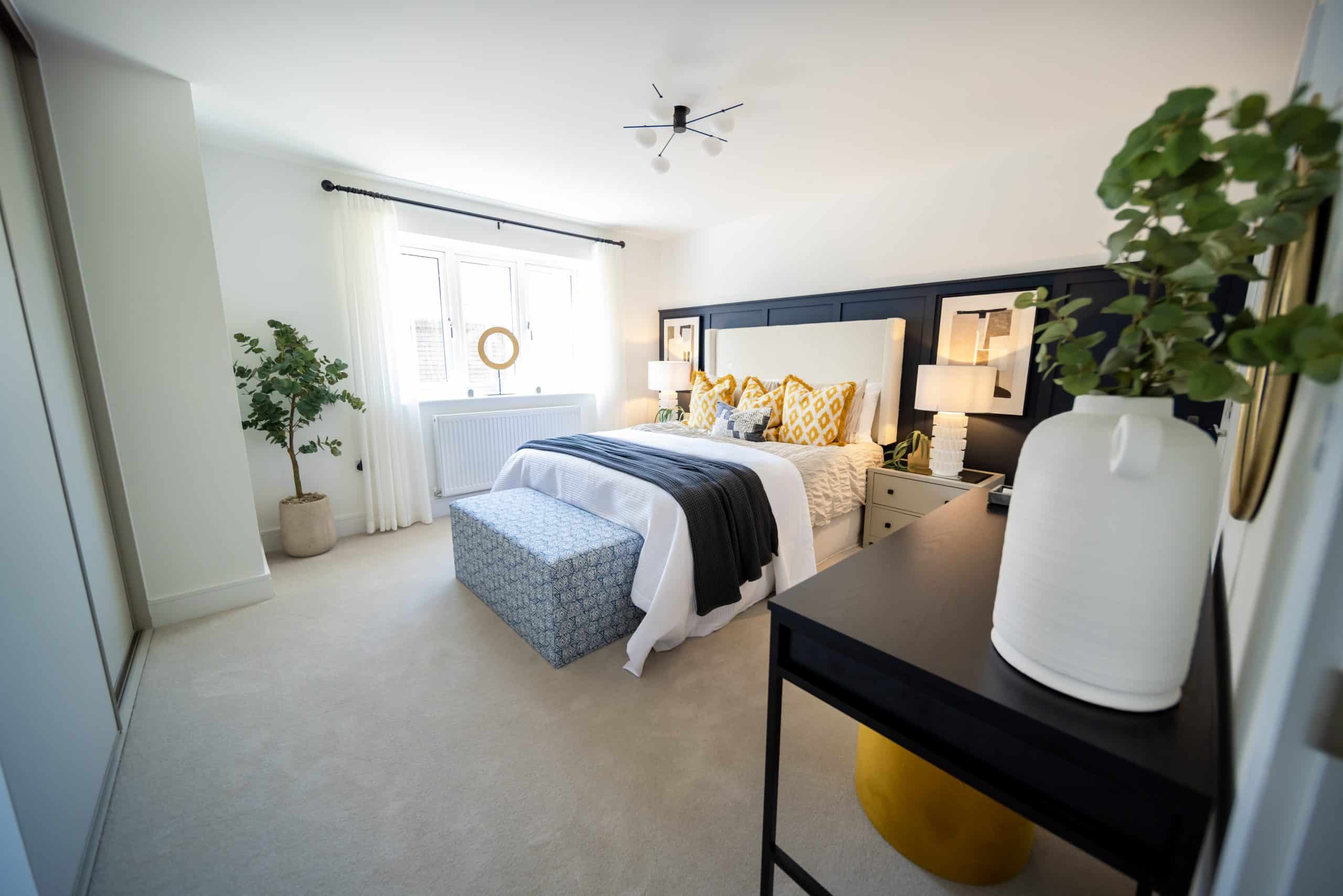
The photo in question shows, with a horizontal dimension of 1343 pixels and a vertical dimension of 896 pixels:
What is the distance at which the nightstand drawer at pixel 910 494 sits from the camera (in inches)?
112

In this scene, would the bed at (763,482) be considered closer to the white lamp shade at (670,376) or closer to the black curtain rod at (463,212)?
the white lamp shade at (670,376)

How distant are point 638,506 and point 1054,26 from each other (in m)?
2.42

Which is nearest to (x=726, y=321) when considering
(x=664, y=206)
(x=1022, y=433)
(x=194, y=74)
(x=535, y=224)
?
(x=664, y=206)

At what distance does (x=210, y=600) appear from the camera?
8.11 ft

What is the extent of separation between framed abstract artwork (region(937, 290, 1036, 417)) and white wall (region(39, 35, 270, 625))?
407 cm

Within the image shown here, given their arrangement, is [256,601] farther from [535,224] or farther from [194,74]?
[535,224]

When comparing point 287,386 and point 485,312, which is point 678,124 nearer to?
point 485,312

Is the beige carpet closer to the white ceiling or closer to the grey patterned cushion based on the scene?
the grey patterned cushion

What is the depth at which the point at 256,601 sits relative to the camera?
102 inches

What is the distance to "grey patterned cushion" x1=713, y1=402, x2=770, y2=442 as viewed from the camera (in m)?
3.52

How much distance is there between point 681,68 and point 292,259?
277 cm

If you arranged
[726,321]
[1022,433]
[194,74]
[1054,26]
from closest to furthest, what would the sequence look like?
[1054,26]
[194,74]
[1022,433]
[726,321]

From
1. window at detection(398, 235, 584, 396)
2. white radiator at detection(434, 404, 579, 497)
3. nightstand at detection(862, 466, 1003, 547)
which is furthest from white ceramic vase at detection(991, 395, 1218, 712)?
window at detection(398, 235, 584, 396)

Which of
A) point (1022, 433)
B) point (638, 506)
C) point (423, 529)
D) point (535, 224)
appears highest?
point (535, 224)
